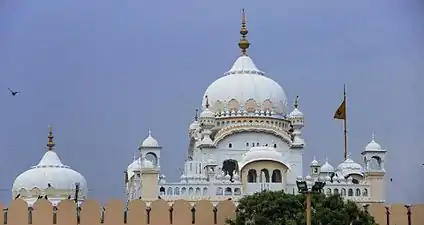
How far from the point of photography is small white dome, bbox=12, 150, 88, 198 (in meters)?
39.9

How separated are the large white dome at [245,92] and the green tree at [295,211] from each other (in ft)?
51.4

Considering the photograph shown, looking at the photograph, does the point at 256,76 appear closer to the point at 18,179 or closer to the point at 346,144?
the point at 346,144

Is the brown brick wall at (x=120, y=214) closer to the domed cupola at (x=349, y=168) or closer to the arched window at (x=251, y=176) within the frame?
the arched window at (x=251, y=176)

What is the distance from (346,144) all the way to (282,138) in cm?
278

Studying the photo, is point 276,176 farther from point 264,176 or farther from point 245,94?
point 245,94

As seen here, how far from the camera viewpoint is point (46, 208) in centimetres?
2684

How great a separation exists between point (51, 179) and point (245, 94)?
25.3 feet

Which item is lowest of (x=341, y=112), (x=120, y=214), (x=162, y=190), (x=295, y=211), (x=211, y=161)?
(x=295, y=211)

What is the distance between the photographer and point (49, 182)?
40156 millimetres

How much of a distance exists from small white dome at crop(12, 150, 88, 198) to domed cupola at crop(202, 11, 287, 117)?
566 cm

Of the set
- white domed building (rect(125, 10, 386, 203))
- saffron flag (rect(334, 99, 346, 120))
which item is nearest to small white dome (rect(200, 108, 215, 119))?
white domed building (rect(125, 10, 386, 203))

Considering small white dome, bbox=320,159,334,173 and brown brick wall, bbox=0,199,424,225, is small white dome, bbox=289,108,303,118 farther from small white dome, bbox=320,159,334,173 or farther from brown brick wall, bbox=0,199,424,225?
brown brick wall, bbox=0,199,424,225

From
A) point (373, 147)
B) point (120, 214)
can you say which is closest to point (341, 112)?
point (373, 147)

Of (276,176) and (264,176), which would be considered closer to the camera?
(264,176)
